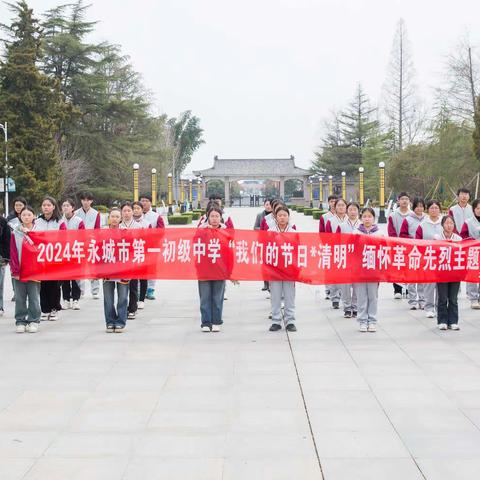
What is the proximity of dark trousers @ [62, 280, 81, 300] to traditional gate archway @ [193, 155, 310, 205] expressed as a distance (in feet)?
259

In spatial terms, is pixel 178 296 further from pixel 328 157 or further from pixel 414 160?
pixel 328 157

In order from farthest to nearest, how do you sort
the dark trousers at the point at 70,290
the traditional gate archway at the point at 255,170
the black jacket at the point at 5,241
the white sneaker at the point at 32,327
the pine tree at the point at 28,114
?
the traditional gate archway at the point at 255,170 → the pine tree at the point at 28,114 → the dark trousers at the point at 70,290 → the black jacket at the point at 5,241 → the white sneaker at the point at 32,327

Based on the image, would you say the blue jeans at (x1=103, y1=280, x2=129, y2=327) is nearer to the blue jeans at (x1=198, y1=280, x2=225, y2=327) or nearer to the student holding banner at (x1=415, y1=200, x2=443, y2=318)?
the blue jeans at (x1=198, y1=280, x2=225, y2=327)

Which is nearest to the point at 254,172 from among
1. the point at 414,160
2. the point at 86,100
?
the point at 414,160

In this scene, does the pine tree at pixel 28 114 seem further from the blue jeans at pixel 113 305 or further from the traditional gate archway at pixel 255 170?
the traditional gate archway at pixel 255 170

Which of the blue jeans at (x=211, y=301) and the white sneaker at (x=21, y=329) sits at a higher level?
the blue jeans at (x=211, y=301)

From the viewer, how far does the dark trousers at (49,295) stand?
940 centimetres

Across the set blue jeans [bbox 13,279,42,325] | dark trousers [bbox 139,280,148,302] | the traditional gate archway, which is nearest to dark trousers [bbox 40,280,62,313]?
blue jeans [bbox 13,279,42,325]

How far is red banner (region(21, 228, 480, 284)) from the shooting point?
899cm

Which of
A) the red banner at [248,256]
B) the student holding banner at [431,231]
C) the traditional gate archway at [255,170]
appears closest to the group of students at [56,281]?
the red banner at [248,256]

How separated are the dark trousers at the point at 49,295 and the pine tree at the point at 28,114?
2132 centimetres

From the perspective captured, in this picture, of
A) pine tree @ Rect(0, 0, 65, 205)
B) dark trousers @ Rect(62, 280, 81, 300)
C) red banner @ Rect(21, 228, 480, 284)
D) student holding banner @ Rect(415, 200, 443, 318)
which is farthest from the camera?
pine tree @ Rect(0, 0, 65, 205)

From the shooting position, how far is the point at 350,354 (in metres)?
7.28

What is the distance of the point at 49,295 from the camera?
9.40 metres
